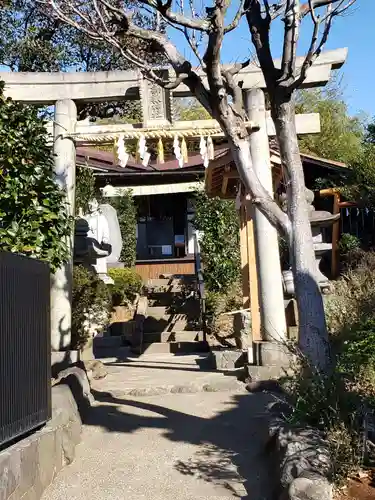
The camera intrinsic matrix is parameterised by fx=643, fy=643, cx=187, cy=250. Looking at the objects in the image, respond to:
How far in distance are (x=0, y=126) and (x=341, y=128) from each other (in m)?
22.9

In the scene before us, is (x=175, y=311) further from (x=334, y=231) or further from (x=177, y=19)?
(x=177, y=19)

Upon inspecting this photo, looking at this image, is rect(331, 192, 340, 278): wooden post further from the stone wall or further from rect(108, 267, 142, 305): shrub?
the stone wall

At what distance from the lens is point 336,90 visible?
30062mm

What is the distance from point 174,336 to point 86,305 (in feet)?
9.65

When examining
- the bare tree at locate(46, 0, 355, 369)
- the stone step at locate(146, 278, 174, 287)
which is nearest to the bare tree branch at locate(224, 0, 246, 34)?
the bare tree at locate(46, 0, 355, 369)

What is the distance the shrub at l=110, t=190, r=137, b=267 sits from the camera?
20812 millimetres

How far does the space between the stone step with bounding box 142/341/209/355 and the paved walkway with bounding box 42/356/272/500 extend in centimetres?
344

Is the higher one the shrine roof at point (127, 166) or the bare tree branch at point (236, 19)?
the shrine roof at point (127, 166)

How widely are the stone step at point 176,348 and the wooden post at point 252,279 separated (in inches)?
114

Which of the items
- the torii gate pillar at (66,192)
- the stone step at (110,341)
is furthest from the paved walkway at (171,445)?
the stone step at (110,341)

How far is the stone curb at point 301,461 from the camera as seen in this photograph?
4121mm

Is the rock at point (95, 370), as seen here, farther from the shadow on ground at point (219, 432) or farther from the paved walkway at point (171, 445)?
the shadow on ground at point (219, 432)

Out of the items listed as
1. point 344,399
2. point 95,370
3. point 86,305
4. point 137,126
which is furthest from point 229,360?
point 344,399

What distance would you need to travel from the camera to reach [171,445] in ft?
22.1
